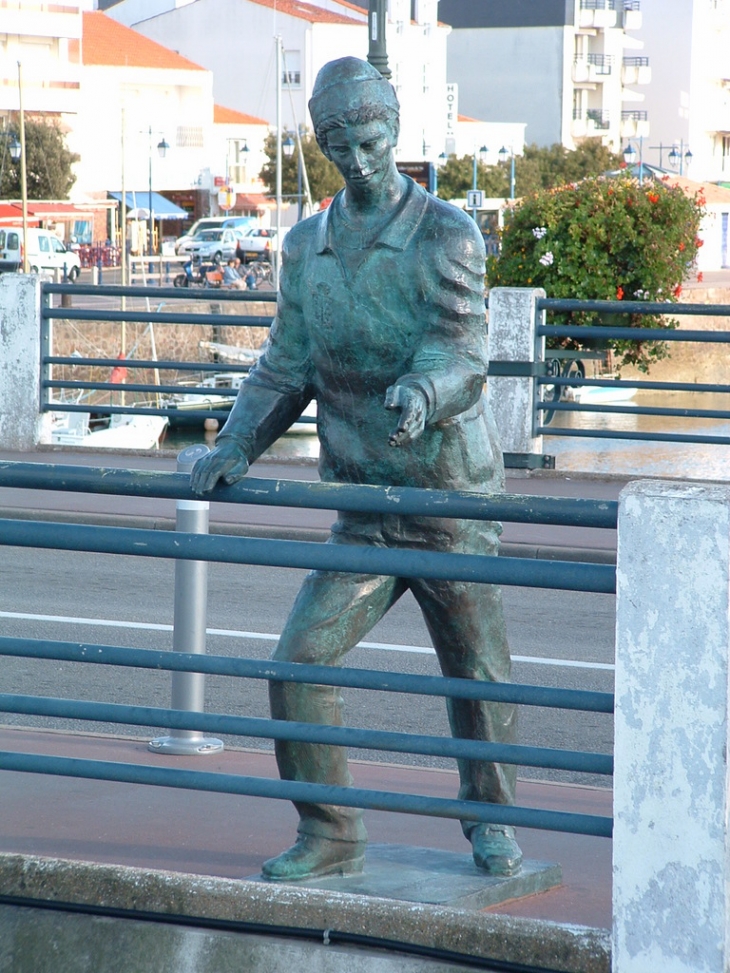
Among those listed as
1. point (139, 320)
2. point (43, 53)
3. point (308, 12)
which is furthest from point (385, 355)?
point (308, 12)

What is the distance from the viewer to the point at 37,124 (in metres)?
68.1

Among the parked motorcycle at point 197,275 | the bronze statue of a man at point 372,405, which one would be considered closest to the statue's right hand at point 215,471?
the bronze statue of a man at point 372,405

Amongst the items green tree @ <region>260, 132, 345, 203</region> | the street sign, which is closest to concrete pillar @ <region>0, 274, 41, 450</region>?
green tree @ <region>260, 132, 345, 203</region>

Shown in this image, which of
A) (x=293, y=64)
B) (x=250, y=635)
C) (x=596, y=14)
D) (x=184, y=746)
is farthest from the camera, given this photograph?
(x=596, y=14)

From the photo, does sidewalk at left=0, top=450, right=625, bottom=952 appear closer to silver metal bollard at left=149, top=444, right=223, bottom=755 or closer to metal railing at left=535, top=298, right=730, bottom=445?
silver metal bollard at left=149, top=444, right=223, bottom=755

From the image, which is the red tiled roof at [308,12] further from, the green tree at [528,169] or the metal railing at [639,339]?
the metal railing at [639,339]

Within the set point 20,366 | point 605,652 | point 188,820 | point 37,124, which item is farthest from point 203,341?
point 188,820

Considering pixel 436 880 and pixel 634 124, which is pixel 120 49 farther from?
pixel 436 880

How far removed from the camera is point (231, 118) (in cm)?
8400

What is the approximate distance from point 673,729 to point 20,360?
10922 millimetres

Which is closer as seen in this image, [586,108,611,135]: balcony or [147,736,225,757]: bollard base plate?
[147,736,225,757]: bollard base plate

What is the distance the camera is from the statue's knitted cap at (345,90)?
12.1 feet

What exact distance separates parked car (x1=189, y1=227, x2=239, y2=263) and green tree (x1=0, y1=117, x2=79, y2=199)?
813cm

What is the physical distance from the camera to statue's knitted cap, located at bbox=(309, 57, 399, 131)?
3.70 m
